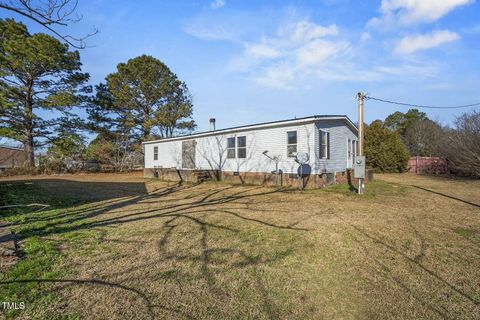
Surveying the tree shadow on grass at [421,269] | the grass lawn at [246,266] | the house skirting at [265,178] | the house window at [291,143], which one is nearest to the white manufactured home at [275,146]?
the house window at [291,143]

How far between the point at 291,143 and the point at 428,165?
16.3m

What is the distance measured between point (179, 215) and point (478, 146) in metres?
18.4

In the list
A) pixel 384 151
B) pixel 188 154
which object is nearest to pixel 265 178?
pixel 188 154

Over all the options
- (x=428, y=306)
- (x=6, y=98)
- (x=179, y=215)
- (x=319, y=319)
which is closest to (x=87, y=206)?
(x=179, y=215)

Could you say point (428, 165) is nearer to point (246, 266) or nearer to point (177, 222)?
point (177, 222)

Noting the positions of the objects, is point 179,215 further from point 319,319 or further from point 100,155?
point 100,155

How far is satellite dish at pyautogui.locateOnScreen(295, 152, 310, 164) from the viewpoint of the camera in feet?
35.7

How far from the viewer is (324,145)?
39.8ft

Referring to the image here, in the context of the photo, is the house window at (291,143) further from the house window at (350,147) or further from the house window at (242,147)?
the house window at (350,147)

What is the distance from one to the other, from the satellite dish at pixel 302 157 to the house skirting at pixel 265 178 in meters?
0.73

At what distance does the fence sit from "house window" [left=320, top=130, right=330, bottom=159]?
554 inches

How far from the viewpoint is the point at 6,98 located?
19.0m

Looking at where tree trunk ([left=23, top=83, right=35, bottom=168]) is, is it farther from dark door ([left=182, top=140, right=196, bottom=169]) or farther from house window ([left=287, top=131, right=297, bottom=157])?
house window ([left=287, top=131, right=297, bottom=157])

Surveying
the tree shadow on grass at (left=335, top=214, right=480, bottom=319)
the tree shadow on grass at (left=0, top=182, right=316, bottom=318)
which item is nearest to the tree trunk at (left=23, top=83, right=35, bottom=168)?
the tree shadow on grass at (left=0, top=182, right=316, bottom=318)
